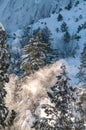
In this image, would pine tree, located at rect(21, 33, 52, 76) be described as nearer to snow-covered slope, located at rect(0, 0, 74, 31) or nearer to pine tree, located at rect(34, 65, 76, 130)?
pine tree, located at rect(34, 65, 76, 130)

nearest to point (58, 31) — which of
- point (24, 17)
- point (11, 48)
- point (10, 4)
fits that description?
point (11, 48)

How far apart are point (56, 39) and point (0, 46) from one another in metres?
86.1

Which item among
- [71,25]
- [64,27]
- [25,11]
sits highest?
[25,11]

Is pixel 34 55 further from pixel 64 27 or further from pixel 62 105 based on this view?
pixel 64 27

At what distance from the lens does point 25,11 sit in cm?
15562

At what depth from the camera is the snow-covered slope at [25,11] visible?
149 m

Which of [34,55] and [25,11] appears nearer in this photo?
[34,55]

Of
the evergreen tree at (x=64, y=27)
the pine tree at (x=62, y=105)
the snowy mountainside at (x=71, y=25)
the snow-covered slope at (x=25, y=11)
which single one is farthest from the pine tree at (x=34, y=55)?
the snow-covered slope at (x=25, y=11)

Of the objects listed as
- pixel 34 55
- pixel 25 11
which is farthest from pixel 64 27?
pixel 34 55

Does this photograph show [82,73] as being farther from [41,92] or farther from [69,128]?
[69,128]

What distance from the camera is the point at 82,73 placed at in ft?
241

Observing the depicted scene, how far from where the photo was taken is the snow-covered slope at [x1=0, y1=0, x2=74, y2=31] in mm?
148750

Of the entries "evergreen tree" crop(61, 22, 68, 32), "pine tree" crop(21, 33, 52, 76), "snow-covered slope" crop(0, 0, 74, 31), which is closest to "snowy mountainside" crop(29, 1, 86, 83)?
"evergreen tree" crop(61, 22, 68, 32)

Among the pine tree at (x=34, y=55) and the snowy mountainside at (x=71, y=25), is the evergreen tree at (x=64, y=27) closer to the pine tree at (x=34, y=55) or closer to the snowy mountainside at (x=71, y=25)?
the snowy mountainside at (x=71, y=25)
